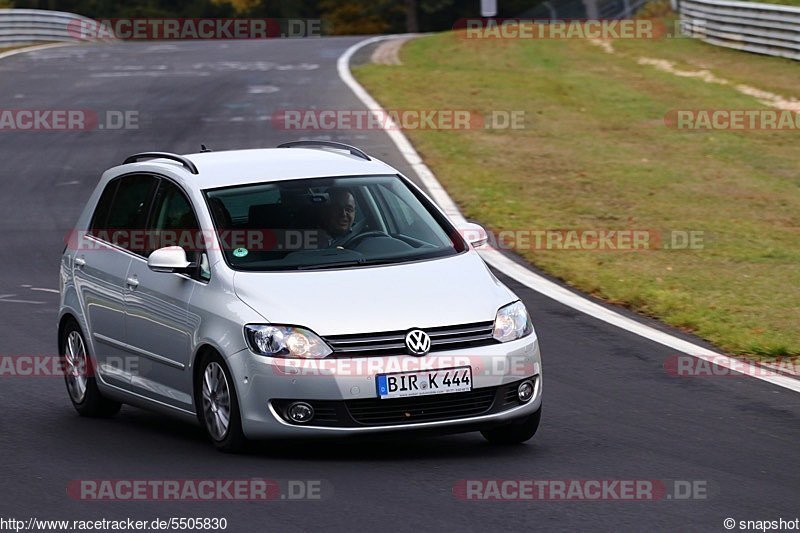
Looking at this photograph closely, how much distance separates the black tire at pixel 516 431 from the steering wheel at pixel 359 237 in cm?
131

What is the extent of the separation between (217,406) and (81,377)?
1.91 m

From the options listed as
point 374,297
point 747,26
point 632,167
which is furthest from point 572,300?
point 747,26

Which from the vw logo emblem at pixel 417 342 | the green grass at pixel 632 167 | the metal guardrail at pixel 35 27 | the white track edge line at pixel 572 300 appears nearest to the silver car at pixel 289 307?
the vw logo emblem at pixel 417 342

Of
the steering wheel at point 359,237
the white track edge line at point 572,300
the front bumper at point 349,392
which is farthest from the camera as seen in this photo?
the white track edge line at point 572,300

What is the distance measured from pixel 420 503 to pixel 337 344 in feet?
3.51

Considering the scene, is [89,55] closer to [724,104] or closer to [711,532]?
[724,104]

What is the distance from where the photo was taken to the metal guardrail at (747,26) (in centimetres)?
3097

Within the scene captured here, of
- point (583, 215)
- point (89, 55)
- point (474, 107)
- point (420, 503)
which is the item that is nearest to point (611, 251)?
point (583, 215)

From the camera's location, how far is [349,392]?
7.48 meters

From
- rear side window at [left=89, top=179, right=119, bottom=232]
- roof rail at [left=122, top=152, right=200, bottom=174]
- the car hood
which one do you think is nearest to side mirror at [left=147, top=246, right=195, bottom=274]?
the car hood

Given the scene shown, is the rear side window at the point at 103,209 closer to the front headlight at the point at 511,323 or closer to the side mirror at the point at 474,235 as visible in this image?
the side mirror at the point at 474,235

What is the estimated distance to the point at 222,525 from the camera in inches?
254

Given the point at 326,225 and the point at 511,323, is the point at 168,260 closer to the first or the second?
the point at 326,225

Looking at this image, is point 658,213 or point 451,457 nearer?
point 451,457
